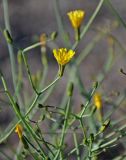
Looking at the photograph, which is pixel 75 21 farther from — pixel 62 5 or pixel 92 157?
pixel 62 5

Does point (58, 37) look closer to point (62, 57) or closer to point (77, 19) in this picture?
point (77, 19)

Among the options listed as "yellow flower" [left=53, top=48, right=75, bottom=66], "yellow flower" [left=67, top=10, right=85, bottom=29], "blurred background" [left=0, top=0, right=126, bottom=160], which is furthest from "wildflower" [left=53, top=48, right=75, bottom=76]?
"blurred background" [left=0, top=0, right=126, bottom=160]

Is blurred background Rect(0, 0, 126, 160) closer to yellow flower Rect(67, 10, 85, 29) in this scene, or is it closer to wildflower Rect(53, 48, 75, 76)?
yellow flower Rect(67, 10, 85, 29)

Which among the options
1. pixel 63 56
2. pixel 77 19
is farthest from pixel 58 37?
pixel 63 56

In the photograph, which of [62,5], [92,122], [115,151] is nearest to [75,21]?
[92,122]

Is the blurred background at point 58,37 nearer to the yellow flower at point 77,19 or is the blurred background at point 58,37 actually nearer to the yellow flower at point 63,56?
the yellow flower at point 77,19

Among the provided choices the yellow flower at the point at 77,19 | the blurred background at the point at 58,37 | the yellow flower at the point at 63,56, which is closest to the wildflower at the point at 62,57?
the yellow flower at the point at 63,56

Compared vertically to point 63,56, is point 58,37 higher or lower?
lower

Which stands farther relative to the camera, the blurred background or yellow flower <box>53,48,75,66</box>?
the blurred background
